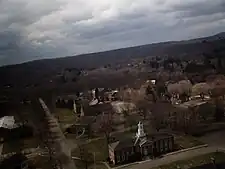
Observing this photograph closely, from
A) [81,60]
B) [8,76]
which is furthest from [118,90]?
[8,76]

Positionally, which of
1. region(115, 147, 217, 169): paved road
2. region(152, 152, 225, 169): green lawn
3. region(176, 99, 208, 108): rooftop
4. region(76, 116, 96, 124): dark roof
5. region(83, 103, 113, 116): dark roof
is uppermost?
region(83, 103, 113, 116): dark roof

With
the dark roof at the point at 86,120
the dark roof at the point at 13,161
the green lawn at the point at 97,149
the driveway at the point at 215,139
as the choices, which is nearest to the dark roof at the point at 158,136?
the driveway at the point at 215,139

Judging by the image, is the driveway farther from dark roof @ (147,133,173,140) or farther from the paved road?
dark roof @ (147,133,173,140)

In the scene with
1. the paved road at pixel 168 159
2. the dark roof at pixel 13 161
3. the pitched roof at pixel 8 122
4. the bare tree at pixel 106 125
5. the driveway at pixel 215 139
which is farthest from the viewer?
the driveway at pixel 215 139

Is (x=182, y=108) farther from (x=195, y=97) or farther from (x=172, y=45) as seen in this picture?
(x=172, y=45)

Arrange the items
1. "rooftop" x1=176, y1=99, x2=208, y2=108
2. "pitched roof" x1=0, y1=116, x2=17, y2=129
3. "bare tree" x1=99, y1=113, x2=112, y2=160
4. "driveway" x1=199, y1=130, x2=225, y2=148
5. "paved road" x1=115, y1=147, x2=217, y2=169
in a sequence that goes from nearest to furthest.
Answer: "pitched roof" x1=0, y1=116, x2=17, y2=129 → "paved road" x1=115, y1=147, x2=217, y2=169 → "bare tree" x1=99, y1=113, x2=112, y2=160 → "driveway" x1=199, y1=130, x2=225, y2=148 → "rooftop" x1=176, y1=99, x2=208, y2=108

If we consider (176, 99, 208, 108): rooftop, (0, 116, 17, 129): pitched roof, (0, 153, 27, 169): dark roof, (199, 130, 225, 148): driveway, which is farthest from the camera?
(176, 99, 208, 108): rooftop

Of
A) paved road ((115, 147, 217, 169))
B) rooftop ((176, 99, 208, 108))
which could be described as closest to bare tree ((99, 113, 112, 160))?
paved road ((115, 147, 217, 169))

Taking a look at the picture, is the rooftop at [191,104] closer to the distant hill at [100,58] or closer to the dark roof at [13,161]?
the distant hill at [100,58]

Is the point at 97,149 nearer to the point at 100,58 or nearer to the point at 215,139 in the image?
the point at 100,58
